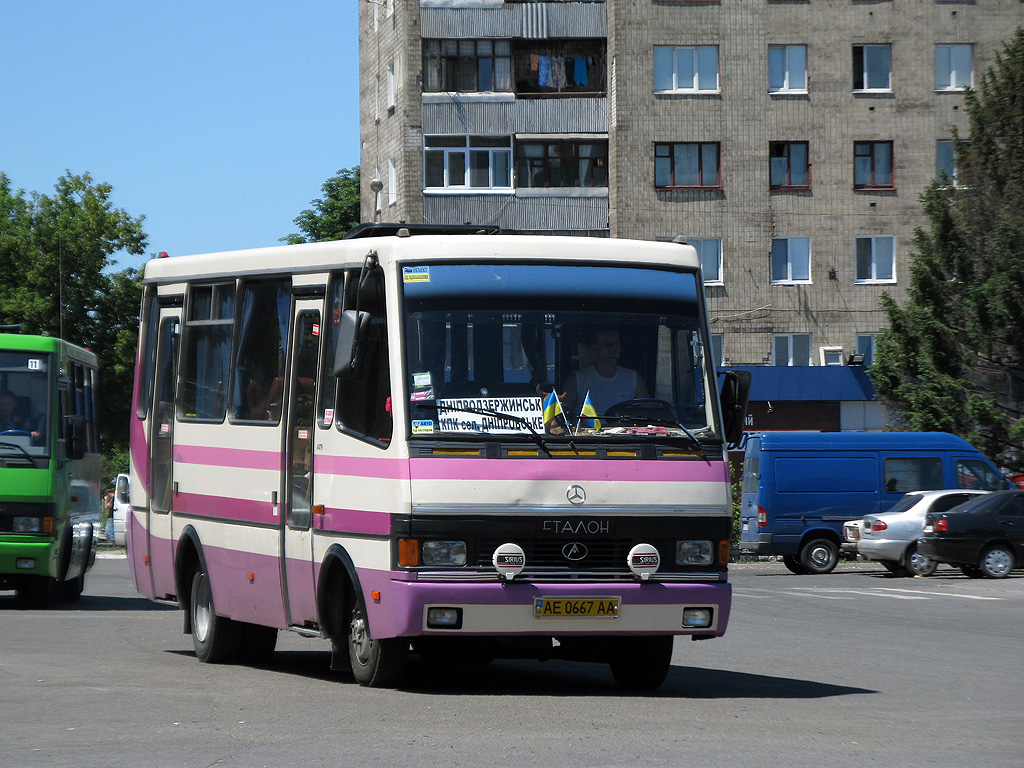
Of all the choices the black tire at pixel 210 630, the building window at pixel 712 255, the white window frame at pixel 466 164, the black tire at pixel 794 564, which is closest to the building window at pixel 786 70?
the building window at pixel 712 255

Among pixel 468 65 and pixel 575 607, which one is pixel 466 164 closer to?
pixel 468 65

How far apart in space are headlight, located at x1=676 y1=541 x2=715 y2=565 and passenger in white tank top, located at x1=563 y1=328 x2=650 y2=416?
3.22ft

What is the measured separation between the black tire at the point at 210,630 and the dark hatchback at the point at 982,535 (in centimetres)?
1848

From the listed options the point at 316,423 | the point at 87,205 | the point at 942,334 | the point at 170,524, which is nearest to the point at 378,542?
the point at 316,423

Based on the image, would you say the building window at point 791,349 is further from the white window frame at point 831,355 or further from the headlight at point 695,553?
the headlight at point 695,553

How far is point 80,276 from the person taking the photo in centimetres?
5956

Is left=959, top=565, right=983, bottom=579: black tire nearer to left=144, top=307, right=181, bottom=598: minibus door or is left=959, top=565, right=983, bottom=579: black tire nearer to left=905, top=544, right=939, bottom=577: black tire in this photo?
left=905, top=544, right=939, bottom=577: black tire

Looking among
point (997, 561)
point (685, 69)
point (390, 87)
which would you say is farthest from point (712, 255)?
point (997, 561)

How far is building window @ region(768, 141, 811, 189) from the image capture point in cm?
5081

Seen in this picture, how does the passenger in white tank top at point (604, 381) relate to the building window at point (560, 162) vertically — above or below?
below

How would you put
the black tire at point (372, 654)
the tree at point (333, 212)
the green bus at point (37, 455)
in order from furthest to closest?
1. the tree at point (333, 212)
2. the green bus at point (37, 455)
3. the black tire at point (372, 654)

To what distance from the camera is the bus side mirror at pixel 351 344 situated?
10406 millimetres

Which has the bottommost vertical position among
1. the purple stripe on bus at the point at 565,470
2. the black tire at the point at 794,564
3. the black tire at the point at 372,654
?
the black tire at the point at 794,564

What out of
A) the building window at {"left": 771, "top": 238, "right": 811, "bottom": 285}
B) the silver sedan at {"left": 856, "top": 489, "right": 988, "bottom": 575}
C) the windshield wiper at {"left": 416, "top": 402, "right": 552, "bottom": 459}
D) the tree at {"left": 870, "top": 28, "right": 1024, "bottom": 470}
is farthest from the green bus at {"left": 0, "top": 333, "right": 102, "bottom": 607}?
the building window at {"left": 771, "top": 238, "right": 811, "bottom": 285}
